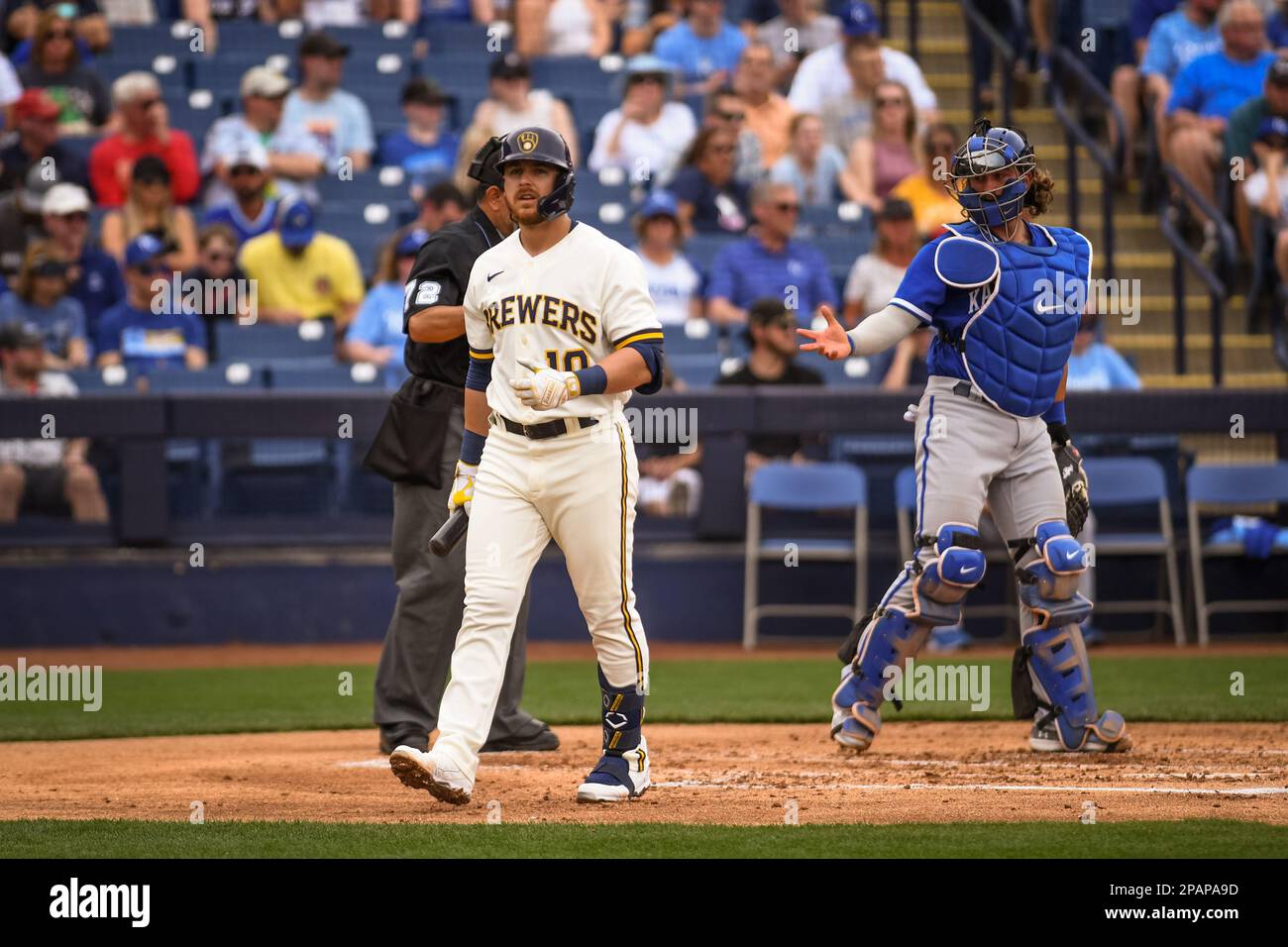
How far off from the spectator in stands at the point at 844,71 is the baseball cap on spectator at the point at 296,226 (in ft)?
12.8

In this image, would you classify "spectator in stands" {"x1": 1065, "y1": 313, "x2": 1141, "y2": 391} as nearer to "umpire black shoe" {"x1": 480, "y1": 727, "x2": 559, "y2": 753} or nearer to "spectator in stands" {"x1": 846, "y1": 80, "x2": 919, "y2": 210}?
"spectator in stands" {"x1": 846, "y1": 80, "x2": 919, "y2": 210}

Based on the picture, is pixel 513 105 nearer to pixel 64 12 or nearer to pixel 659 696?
pixel 64 12

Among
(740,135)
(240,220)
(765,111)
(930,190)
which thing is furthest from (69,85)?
(930,190)

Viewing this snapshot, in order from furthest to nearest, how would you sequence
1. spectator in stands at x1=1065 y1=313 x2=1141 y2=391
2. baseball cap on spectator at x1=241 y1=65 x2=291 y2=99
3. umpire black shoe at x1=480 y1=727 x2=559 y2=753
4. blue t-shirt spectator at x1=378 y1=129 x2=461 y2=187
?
blue t-shirt spectator at x1=378 y1=129 x2=461 y2=187
baseball cap on spectator at x1=241 y1=65 x2=291 y2=99
spectator in stands at x1=1065 y1=313 x2=1141 y2=391
umpire black shoe at x1=480 y1=727 x2=559 y2=753

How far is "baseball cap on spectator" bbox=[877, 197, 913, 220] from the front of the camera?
1241cm

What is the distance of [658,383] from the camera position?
18.8ft

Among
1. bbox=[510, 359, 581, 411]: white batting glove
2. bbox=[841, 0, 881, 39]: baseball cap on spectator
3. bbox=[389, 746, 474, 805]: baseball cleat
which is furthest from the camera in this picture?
bbox=[841, 0, 881, 39]: baseball cap on spectator

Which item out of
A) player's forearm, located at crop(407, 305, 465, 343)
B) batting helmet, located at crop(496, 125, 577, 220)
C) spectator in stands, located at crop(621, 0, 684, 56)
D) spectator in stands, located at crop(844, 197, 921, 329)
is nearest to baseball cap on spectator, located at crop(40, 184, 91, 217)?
spectator in stands, located at crop(621, 0, 684, 56)

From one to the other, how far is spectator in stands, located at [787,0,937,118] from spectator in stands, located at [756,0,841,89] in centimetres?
43

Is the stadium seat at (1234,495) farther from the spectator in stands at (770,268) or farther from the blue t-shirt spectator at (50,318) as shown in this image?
the blue t-shirt spectator at (50,318)

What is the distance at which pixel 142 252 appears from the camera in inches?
469

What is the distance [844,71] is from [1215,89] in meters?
2.67

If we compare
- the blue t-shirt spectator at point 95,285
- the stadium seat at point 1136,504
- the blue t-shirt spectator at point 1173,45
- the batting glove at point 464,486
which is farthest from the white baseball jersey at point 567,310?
the blue t-shirt spectator at point 1173,45

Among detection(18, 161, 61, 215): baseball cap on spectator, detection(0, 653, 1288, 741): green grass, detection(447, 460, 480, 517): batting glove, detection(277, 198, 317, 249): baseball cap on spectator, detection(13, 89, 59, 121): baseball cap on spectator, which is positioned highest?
detection(13, 89, 59, 121): baseball cap on spectator
